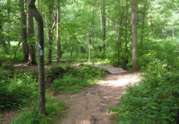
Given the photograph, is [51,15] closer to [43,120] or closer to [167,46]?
[167,46]

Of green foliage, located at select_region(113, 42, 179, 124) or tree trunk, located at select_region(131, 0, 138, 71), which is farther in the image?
tree trunk, located at select_region(131, 0, 138, 71)

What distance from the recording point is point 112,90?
10164mm

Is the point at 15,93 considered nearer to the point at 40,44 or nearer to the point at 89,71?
the point at 40,44

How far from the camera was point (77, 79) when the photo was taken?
11461 millimetres

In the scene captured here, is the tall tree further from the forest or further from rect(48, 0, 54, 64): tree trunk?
rect(48, 0, 54, 64): tree trunk

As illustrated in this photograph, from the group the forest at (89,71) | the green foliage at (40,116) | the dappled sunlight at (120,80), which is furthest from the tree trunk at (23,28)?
the green foliage at (40,116)

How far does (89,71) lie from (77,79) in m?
1.79

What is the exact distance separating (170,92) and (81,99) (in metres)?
3.23

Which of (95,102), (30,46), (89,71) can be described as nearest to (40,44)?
(95,102)

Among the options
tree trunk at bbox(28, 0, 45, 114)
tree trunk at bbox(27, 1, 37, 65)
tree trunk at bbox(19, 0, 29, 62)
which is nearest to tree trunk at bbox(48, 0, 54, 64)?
tree trunk at bbox(27, 1, 37, 65)

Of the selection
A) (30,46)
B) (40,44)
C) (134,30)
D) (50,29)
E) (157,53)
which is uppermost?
(50,29)

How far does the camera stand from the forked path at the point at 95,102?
23.6 ft

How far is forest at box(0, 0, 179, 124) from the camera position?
6684 mm

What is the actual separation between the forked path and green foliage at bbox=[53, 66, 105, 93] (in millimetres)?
447
